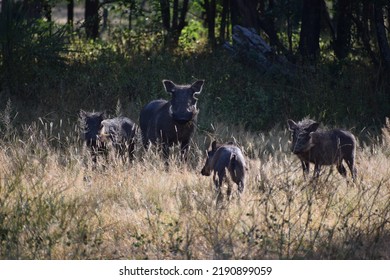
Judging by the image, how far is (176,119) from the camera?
1062 cm

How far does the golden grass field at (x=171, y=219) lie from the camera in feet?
21.4

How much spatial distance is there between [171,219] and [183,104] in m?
3.50

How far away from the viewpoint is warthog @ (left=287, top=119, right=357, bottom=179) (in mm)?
9344

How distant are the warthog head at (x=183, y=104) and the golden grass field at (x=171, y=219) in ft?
5.96

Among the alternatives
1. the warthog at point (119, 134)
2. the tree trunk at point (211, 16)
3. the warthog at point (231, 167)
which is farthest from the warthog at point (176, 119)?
the tree trunk at point (211, 16)

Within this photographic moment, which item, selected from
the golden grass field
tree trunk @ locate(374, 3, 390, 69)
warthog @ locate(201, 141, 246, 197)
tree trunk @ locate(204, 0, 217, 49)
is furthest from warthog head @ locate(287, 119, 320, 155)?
tree trunk @ locate(204, 0, 217, 49)

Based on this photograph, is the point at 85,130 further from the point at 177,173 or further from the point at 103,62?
the point at 103,62

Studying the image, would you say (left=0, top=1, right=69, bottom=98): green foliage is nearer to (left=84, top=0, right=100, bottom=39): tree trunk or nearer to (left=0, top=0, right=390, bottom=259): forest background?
(left=0, top=0, right=390, bottom=259): forest background

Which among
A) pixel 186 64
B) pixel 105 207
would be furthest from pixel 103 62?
pixel 105 207

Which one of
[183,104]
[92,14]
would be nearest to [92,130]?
[183,104]

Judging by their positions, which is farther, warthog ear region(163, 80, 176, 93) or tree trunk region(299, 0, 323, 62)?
tree trunk region(299, 0, 323, 62)

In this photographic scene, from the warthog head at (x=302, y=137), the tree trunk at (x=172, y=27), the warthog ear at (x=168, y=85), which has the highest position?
the tree trunk at (x=172, y=27)

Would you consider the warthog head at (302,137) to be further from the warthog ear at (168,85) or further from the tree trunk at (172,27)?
the tree trunk at (172,27)

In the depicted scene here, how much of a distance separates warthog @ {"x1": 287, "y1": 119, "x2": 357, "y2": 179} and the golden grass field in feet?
1.98
